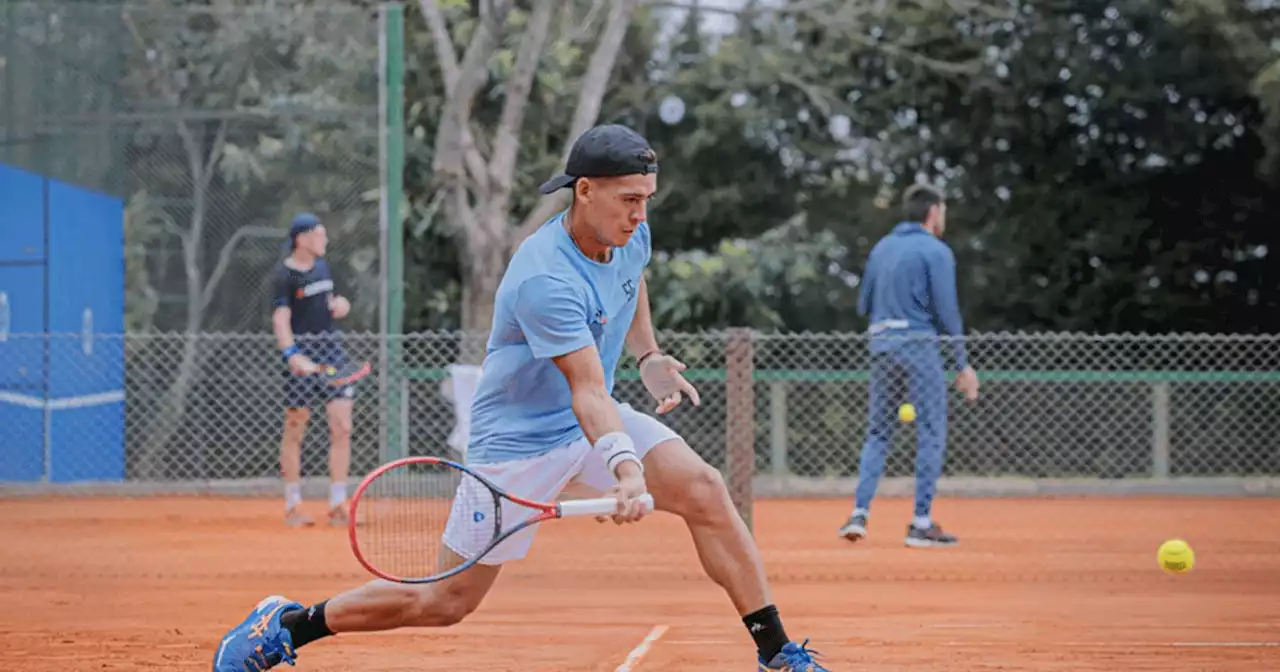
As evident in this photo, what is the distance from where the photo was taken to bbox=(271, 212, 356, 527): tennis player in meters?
10.4

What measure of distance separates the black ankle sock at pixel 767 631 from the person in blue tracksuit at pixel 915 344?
187 inches

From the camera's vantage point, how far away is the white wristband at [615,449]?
4297 millimetres

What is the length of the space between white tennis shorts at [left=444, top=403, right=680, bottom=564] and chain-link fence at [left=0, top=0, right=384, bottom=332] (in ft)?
25.1

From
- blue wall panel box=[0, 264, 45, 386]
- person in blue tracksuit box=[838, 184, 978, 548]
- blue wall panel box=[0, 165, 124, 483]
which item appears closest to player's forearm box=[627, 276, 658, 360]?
person in blue tracksuit box=[838, 184, 978, 548]

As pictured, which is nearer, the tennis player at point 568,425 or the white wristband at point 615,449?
the white wristband at point 615,449

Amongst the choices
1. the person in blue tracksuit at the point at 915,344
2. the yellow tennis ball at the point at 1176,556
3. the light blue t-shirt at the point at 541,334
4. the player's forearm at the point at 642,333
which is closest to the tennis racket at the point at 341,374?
the person in blue tracksuit at the point at 915,344

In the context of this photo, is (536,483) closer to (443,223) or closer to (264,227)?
(264,227)

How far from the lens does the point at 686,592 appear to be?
8062 mm

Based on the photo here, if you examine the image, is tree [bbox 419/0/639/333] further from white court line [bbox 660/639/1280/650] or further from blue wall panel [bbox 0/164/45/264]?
white court line [bbox 660/639/1280/650]

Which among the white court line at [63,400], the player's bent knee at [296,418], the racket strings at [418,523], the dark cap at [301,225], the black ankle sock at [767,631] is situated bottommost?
the white court line at [63,400]

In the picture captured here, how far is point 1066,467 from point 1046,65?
4.31m

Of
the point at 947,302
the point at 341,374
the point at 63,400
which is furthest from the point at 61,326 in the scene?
the point at 947,302

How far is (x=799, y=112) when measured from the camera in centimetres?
1648

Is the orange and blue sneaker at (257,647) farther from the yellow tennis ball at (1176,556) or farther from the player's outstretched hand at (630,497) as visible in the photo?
the yellow tennis ball at (1176,556)
